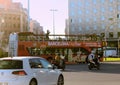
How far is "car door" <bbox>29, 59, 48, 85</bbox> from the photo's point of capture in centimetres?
1514

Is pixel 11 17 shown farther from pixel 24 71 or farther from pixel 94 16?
pixel 24 71

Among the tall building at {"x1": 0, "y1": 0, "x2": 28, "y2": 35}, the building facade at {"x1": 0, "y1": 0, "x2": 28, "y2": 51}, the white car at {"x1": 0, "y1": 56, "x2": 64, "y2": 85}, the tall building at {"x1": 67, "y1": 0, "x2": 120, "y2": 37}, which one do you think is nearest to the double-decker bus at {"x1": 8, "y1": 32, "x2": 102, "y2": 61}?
the white car at {"x1": 0, "y1": 56, "x2": 64, "y2": 85}

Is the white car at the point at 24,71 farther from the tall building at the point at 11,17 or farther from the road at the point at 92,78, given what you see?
the tall building at the point at 11,17

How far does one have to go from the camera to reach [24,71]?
47.8 ft

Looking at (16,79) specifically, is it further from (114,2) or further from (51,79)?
(114,2)

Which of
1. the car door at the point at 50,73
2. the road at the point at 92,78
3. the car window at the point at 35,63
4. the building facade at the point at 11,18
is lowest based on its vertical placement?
the road at the point at 92,78

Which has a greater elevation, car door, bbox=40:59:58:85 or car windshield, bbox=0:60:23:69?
car windshield, bbox=0:60:23:69

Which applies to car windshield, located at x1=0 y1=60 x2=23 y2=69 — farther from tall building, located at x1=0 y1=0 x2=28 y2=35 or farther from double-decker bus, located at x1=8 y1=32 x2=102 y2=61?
tall building, located at x1=0 y1=0 x2=28 y2=35

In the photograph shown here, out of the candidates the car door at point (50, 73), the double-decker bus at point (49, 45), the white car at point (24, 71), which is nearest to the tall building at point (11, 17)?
the double-decker bus at point (49, 45)

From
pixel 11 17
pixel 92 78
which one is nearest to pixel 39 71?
pixel 92 78

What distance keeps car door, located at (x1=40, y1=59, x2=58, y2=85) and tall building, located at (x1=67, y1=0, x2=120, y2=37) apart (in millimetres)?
106938

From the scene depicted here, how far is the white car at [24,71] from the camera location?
47.2 ft

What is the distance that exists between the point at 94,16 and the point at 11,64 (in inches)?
4537

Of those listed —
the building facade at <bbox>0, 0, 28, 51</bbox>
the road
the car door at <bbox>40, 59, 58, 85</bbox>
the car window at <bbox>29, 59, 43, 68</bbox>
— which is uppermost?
the building facade at <bbox>0, 0, 28, 51</bbox>
